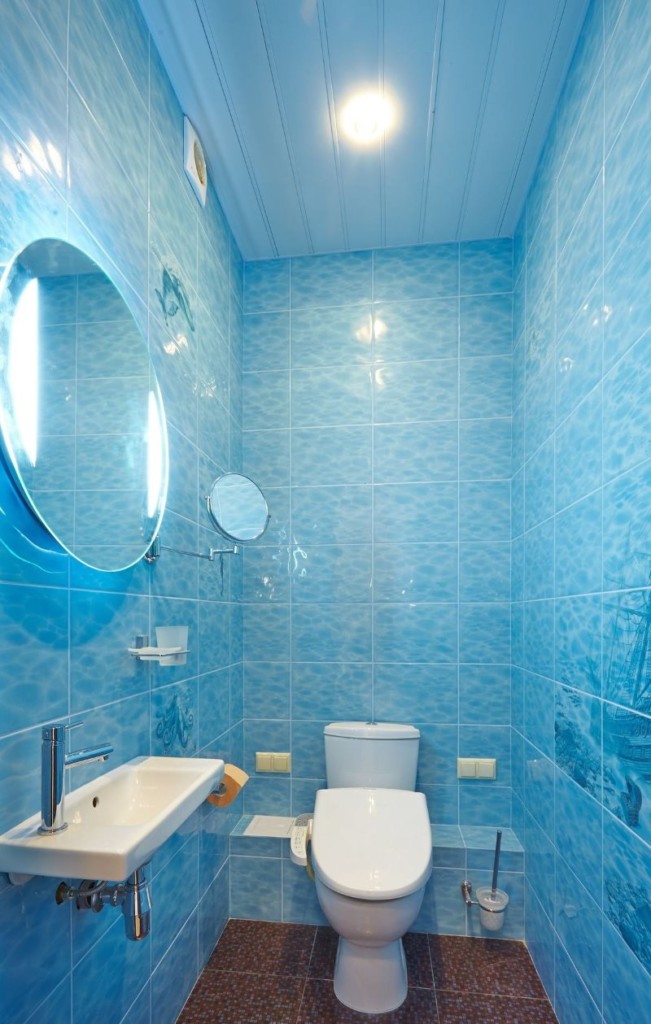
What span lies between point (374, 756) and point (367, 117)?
2.04 m

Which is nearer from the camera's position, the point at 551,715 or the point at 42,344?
the point at 42,344

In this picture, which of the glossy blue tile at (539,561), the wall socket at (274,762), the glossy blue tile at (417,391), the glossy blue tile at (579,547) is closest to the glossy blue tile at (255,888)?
the wall socket at (274,762)

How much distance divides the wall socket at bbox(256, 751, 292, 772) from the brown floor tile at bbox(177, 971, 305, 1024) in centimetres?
64

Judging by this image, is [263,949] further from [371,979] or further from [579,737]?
[579,737]

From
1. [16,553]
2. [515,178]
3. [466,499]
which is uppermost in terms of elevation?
[515,178]

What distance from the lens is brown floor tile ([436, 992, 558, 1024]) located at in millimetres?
1636

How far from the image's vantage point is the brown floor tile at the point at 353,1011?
5.34ft

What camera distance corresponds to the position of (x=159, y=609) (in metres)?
1.56

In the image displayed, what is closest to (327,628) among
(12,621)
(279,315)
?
(279,315)

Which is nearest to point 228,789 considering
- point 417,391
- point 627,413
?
point 627,413

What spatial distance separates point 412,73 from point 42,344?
130 cm

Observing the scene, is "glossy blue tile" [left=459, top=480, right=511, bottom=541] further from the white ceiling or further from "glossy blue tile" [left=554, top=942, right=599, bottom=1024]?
"glossy blue tile" [left=554, top=942, right=599, bottom=1024]

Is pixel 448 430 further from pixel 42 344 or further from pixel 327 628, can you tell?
pixel 42 344

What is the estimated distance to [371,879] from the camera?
1.53 meters
